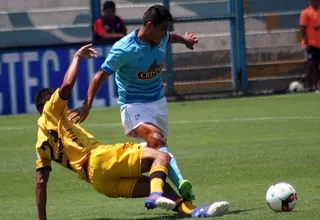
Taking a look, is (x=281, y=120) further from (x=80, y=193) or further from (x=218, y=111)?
(x=80, y=193)

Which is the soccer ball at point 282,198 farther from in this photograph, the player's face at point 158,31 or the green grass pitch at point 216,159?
the player's face at point 158,31

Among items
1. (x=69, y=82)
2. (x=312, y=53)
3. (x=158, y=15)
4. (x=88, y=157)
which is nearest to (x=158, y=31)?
(x=158, y=15)

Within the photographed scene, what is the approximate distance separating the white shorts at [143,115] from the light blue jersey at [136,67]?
55 millimetres

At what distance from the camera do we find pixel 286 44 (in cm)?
2473

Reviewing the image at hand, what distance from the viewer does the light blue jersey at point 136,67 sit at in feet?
32.2

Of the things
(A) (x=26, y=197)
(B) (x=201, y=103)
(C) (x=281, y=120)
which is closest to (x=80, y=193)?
(A) (x=26, y=197)

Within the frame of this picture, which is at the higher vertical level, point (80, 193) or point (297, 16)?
point (297, 16)

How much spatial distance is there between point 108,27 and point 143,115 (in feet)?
38.0

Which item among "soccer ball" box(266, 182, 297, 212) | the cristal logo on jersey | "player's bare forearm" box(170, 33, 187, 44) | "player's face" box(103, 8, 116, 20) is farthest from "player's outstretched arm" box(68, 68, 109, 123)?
"player's face" box(103, 8, 116, 20)

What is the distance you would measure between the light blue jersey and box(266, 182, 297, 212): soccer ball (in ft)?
6.61

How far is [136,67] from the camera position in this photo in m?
9.98

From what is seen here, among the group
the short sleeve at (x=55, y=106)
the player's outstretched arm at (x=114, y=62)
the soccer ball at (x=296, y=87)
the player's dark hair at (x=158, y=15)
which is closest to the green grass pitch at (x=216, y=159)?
the short sleeve at (x=55, y=106)

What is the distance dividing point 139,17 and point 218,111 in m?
4.74

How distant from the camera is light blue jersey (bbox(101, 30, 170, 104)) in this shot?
32.2 feet
